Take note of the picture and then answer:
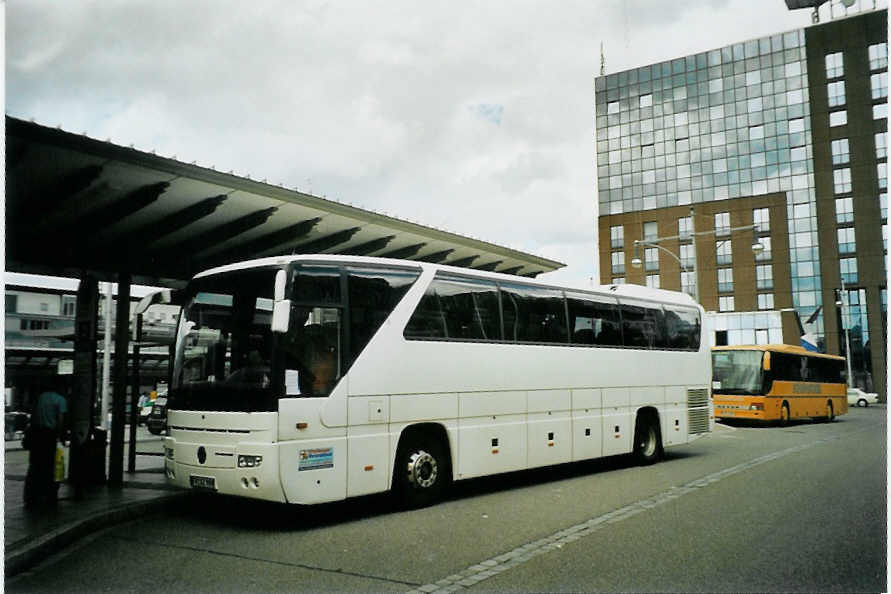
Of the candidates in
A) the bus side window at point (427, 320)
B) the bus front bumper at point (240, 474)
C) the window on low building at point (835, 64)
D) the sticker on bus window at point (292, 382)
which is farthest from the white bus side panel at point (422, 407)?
the window on low building at point (835, 64)

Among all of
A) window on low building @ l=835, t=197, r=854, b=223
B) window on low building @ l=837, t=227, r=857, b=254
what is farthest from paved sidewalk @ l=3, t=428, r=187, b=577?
window on low building @ l=835, t=197, r=854, b=223

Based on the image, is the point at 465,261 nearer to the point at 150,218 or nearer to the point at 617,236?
the point at 150,218

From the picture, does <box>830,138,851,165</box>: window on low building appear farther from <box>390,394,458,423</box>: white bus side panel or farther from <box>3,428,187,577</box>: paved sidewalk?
<box>3,428,187,577</box>: paved sidewalk

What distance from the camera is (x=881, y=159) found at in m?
70.9

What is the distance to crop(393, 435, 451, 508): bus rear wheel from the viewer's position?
391 inches

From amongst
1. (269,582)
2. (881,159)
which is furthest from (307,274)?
(881,159)

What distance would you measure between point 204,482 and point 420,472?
2.70 metres

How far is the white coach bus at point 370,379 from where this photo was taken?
8695mm

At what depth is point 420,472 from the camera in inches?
397

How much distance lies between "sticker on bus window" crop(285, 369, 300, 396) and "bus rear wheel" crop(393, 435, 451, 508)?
191 cm

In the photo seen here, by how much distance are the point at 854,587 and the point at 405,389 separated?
218 inches

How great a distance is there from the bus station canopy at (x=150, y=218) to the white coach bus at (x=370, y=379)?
1.57 metres

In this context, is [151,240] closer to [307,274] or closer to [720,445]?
[307,274]

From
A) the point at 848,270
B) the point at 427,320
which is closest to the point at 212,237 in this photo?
the point at 427,320
